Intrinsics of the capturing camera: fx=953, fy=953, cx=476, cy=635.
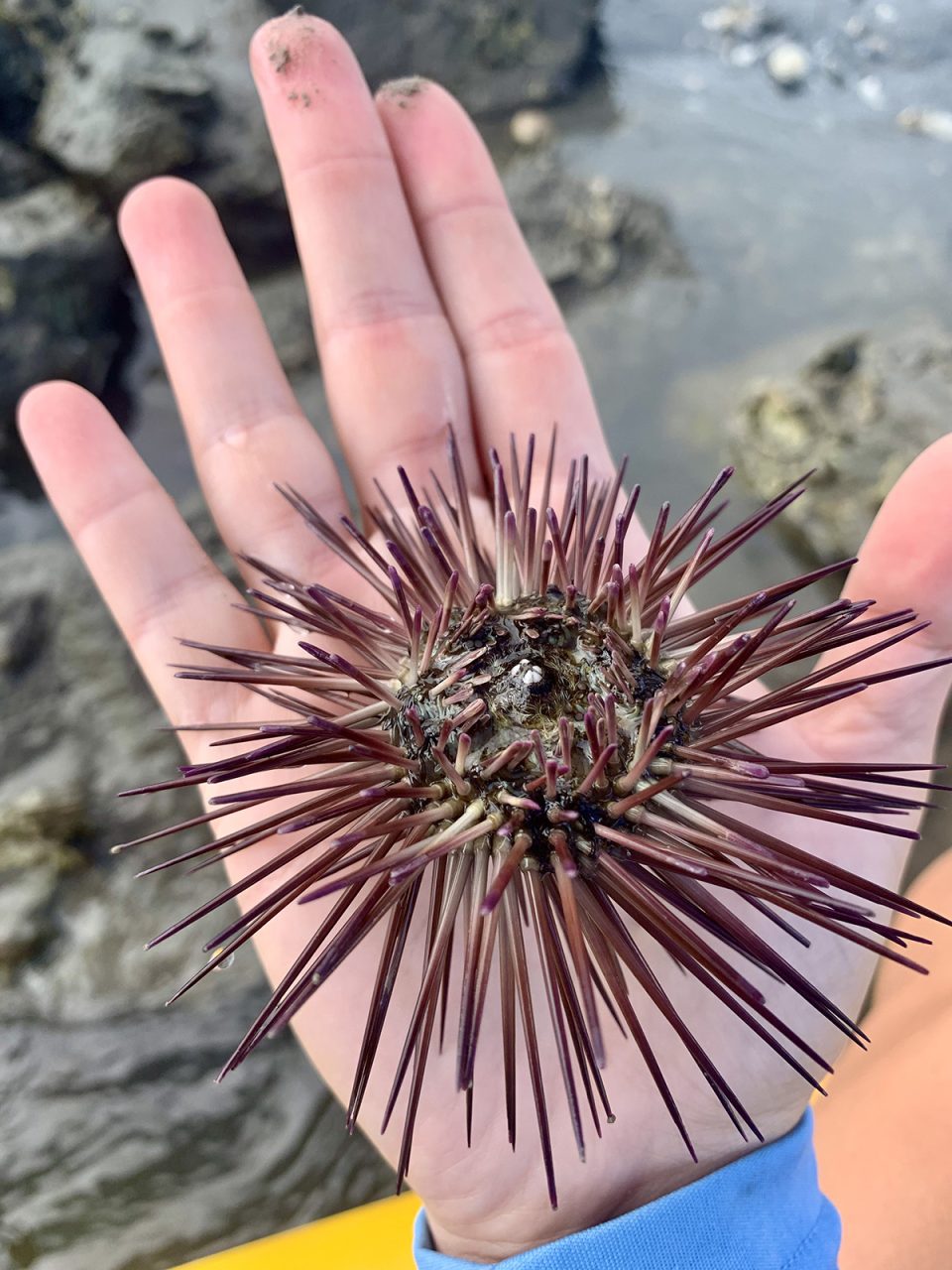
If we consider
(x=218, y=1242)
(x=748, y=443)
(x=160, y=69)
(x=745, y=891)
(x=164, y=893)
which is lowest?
(x=218, y=1242)

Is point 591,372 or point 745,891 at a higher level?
point 591,372

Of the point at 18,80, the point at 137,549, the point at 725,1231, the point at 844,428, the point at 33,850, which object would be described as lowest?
the point at 725,1231

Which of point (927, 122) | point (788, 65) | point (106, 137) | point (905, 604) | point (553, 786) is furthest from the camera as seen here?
point (788, 65)

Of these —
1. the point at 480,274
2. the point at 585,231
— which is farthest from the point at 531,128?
the point at 480,274

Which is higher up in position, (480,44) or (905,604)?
(480,44)

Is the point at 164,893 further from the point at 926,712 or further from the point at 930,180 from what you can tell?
the point at 930,180

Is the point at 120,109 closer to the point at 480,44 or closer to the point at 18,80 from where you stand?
the point at 18,80

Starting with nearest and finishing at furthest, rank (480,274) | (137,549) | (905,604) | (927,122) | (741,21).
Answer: (905,604), (137,549), (480,274), (927,122), (741,21)

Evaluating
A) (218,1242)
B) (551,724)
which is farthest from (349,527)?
(218,1242)
